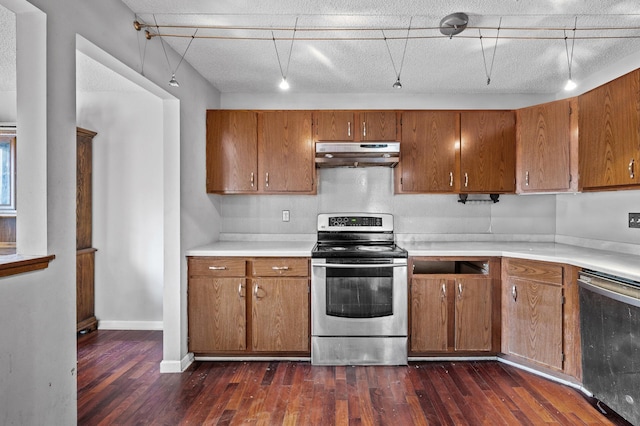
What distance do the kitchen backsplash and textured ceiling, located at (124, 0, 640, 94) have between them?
35.4 inches

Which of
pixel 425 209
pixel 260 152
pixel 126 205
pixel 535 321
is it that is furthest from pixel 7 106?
pixel 535 321

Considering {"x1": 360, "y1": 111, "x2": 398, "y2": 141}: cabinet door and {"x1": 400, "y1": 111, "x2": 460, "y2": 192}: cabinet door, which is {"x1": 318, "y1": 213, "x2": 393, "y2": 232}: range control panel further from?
{"x1": 360, "y1": 111, "x2": 398, "y2": 141}: cabinet door

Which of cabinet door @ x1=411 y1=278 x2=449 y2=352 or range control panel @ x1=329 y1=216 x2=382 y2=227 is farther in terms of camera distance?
range control panel @ x1=329 y1=216 x2=382 y2=227

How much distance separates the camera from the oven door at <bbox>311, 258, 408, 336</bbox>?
2830mm

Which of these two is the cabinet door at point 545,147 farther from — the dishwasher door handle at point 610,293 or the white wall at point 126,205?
the white wall at point 126,205

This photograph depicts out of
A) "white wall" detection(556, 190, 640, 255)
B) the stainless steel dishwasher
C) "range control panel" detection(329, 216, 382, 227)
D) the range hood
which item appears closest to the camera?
the stainless steel dishwasher

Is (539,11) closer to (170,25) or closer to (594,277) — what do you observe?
(594,277)

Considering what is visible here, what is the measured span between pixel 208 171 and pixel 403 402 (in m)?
2.43

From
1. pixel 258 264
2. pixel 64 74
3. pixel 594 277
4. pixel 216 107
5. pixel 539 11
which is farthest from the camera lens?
pixel 216 107

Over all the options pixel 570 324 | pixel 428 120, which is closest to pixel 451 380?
pixel 570 324

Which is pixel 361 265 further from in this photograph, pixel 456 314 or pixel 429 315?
pixel 456 314

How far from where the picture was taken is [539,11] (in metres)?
2.08

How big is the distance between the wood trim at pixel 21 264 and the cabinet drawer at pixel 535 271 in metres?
2.95

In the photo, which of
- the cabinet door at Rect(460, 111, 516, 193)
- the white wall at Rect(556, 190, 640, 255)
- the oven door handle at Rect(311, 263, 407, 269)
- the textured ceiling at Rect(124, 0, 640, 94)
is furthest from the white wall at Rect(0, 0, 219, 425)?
the white wall at Rect(556, 190, 640, 255)
